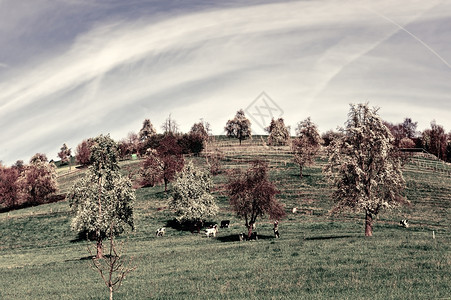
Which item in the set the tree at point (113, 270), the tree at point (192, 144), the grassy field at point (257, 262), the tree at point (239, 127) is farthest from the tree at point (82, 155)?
the tree at point (113, 270)

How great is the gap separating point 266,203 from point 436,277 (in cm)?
2651

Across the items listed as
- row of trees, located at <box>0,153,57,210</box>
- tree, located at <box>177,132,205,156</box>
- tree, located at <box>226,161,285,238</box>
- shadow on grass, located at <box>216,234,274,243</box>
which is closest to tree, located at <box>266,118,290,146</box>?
tree, located at <box>177,132,205,156</box>

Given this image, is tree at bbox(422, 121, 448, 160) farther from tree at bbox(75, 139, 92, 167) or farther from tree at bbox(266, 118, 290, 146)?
tree at bbox(75, 139, 92, 167)

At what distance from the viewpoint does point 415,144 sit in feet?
575

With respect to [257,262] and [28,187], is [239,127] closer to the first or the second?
[28,187]

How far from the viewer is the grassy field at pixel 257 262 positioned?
2181cm

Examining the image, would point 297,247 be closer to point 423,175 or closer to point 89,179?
point 89,179

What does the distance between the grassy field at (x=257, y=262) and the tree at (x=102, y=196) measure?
4.12m

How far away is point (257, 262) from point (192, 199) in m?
33.9

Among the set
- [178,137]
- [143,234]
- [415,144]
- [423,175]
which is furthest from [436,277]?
[415,144]

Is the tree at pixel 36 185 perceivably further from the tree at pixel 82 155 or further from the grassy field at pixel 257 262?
the tree at pixel 82 155

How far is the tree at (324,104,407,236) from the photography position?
44844 mm

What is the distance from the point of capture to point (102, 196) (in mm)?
46031

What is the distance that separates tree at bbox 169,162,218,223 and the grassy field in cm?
352
